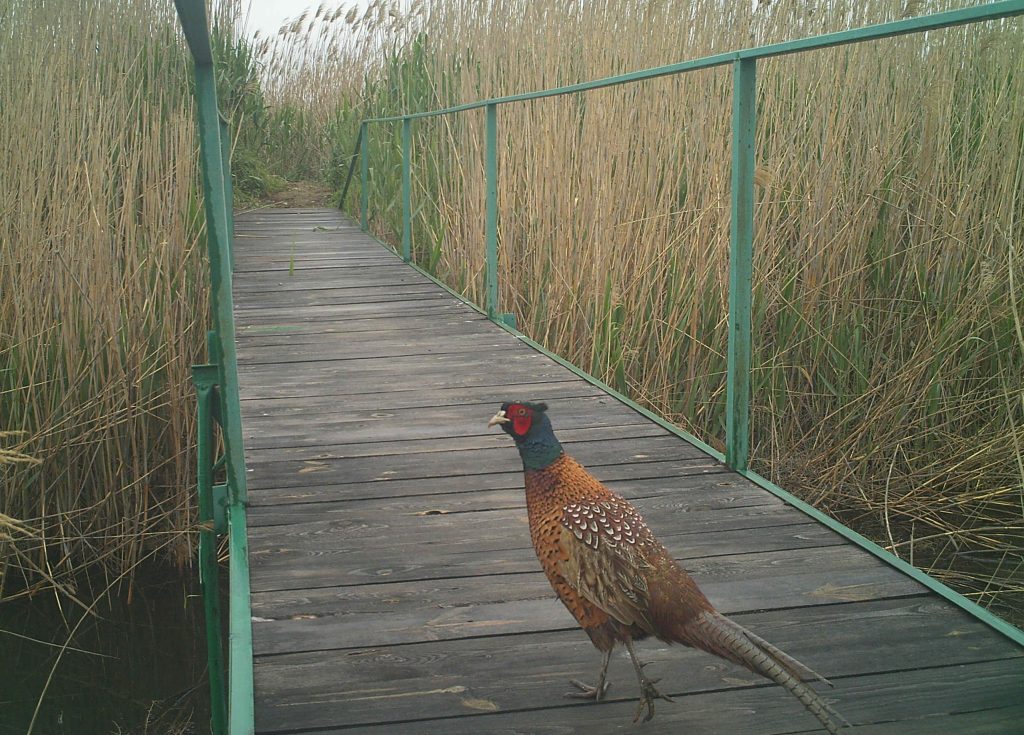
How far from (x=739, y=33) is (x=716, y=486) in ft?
8.83

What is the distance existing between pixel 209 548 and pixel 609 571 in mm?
1554

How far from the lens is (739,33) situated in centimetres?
464

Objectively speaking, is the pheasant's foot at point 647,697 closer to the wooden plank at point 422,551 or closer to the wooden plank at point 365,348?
the wooden plank at point 422,551

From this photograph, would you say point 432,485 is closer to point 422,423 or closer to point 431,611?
point 422,423

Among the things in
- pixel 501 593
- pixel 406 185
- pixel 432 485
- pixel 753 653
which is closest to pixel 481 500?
pixel 432 485

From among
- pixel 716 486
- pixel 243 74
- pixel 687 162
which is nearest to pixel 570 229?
pixel 687 162

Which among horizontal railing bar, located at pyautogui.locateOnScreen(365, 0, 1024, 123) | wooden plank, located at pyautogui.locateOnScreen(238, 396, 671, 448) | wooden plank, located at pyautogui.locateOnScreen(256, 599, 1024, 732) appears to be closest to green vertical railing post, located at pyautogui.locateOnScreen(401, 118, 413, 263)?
wooden plank, located at pyautogui.locateOnScreen(238, 396, 671, 448)

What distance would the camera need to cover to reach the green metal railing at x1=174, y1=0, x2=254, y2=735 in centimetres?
172

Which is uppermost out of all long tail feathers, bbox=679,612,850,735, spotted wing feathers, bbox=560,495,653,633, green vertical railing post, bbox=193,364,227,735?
spotted wing feathers, bbox=560,495,653,633

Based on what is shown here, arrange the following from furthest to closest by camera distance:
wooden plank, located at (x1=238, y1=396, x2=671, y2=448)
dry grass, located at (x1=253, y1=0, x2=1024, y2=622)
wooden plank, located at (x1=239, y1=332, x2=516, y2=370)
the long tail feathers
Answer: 1. wooden plank, located at (x1=239, y1=332, x2=516, y2=370)
2. dry grass, located at (x1=253, y1=0, x2=1024, y2=622)
3. wooden plank, located at (x1=238, y1=396, x2=671, y2=448)
4. the long tail feathers

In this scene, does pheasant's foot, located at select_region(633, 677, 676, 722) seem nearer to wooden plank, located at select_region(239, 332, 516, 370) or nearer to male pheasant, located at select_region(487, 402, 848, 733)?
male pheasant, located at select_region(487, 402, 848, 733)

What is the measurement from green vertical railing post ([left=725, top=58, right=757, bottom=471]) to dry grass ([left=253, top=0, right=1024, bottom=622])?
0.64 metres

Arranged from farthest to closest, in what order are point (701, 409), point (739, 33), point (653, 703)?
point (739, 33) → point (701, 409) → point (653, 703)

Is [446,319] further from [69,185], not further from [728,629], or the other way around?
[728,629]
